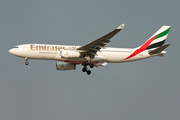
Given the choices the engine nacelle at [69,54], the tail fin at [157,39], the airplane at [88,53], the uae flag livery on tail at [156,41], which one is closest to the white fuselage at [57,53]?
the airplane at [88,53]

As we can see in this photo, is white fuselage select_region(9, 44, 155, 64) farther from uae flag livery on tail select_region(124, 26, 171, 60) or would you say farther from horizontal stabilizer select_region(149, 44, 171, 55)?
horizontal stabilizer select_region(149, 44, 171, 55)

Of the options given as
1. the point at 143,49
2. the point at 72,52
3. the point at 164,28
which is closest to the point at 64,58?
the point at 72,52

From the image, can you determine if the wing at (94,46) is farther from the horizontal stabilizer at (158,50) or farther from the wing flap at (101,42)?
the horizontal stabilizer at (158,50)

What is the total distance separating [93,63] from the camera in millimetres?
43312

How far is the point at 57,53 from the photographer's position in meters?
40.7

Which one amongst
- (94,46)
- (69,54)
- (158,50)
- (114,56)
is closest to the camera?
(69,54)

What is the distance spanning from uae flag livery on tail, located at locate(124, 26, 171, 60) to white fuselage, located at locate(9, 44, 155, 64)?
1449 millimetres

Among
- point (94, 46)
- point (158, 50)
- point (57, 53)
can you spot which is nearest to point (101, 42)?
point (94, 46)

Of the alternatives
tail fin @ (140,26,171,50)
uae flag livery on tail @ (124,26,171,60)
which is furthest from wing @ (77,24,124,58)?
tail fin @ (140,26,171,50)

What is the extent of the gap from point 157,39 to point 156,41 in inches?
17.8

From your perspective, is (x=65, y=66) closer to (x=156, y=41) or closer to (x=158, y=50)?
(x=158, y=50)

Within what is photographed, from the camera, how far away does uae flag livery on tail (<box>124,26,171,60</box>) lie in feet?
146

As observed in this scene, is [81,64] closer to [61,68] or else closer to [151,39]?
[61,68]

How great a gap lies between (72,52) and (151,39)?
13364mm
